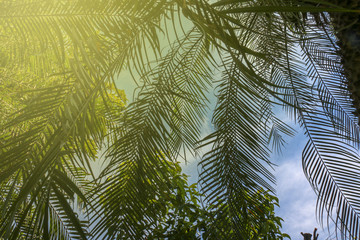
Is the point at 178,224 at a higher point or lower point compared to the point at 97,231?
higher

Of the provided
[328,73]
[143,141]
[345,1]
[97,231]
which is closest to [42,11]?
[143,141]

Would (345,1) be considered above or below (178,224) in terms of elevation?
above

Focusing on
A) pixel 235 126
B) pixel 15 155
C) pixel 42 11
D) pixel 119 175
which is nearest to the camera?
pixel 42 11

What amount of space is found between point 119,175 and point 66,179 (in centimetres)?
101

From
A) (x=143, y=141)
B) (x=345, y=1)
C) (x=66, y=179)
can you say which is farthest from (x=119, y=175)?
(x=345, y=1)

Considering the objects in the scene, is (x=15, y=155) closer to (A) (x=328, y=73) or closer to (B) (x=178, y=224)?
(B) (x=178, y=224)

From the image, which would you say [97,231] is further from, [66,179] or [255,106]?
[255,106]

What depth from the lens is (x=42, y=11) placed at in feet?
5.29

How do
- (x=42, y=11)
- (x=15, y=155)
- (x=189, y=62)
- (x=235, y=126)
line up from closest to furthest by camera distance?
(x=42, y=11) → (x=15, y=155) → (x=235, y=126) → (x=189, y=62)

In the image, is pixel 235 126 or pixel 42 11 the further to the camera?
pixel 235 126

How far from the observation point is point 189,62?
3197 mm

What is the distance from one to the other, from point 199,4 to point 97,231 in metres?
1.53

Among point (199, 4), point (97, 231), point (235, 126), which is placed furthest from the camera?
point (235, 126)

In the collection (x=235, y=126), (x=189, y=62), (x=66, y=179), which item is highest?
(x=189, y=62)
